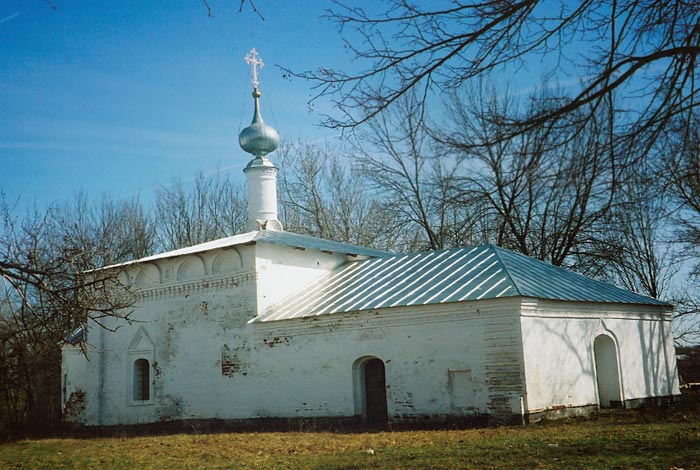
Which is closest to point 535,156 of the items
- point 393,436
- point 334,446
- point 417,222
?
point 334,446

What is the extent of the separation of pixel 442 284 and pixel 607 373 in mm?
4682

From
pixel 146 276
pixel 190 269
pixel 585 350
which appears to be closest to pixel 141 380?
pixel 146 276

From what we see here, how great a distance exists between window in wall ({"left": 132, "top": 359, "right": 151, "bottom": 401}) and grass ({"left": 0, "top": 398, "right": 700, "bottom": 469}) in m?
4.90

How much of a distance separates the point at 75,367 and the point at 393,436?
1284 cm

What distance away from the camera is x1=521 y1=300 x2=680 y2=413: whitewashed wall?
45.6 feet

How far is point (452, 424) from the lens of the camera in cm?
1384

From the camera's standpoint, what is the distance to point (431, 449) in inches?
399

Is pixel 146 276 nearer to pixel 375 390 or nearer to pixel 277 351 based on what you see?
pixel 277 351

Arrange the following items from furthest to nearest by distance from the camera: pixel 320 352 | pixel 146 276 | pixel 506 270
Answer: pixel 146 276, pixel 320 352, pixel 506 270

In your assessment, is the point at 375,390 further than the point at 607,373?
No

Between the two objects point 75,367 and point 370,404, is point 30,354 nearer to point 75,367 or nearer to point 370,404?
point 75,367

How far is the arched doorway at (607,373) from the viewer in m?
16.2

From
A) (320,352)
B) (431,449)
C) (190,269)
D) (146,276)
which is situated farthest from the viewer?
(146,276)

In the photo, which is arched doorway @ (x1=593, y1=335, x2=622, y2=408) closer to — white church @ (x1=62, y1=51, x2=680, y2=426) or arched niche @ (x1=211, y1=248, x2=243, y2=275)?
white church @ (x1=62, y1=51, x2=680, y2=426)
